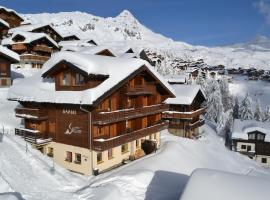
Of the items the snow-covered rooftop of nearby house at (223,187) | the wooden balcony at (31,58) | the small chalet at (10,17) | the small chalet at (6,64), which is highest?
the small chalet at (10,17)

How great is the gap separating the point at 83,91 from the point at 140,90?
660cm

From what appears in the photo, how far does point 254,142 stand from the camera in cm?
5262

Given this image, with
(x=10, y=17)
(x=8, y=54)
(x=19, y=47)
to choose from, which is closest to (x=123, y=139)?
(x=8, y=54)

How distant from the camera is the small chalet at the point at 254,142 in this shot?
5206 centimetres

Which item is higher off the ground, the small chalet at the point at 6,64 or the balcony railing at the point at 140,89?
the small chalet at the point at 6,64

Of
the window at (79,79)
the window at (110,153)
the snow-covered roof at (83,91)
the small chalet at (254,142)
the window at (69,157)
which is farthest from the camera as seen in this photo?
the small chalet at (254,142)

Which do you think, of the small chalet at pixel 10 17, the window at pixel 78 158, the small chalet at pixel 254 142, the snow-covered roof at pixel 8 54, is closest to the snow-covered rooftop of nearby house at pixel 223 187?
the window at pixel 78 158

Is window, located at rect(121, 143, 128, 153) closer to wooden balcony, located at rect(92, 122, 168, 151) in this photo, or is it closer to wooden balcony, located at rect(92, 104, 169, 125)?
wooden balcony, located at rect(92, 122, 168, 151)

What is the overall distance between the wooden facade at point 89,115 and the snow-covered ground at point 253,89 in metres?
95.9

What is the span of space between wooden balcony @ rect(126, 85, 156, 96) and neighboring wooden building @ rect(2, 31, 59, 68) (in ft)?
109

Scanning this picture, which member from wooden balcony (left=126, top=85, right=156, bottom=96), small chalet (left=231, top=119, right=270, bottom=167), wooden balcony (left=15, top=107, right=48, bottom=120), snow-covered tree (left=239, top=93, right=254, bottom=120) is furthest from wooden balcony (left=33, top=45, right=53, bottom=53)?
snow-covered tree (left=239, top=93, right=254, bottom=120)

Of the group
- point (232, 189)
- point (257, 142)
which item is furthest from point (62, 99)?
point (257, 142)

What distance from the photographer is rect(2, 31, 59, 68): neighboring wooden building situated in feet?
186

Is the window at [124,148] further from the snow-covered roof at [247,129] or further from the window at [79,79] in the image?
the snow-covered roof at [247,129]
